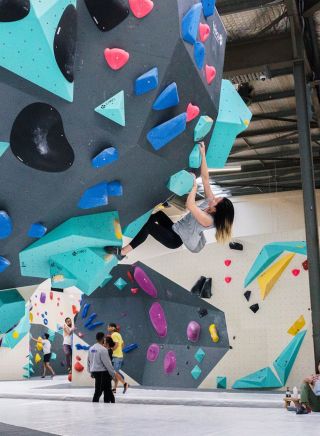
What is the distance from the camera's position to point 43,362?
57.0ft

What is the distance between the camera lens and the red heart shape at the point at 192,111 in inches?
126

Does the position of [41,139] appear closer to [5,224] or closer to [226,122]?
[5,224]

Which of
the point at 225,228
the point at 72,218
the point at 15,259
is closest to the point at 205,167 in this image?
the point at 225,228

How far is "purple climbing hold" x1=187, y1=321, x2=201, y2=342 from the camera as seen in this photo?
1216 centimetres

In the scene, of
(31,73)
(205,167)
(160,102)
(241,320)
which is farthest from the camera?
(241,320)

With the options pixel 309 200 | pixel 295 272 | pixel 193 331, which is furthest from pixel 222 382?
pixel 309 200

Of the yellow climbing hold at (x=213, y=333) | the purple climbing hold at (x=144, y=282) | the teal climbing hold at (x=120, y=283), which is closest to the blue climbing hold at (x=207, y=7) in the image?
the yellow climbing hold at (x=213, y=333)

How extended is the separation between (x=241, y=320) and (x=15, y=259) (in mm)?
9171

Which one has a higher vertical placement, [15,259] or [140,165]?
[140,165]

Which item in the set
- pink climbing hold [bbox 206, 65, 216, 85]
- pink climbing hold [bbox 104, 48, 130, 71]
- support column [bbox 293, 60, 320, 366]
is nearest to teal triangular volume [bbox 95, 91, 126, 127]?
pink climbing hold [bbox 104, 48, 130, 71]

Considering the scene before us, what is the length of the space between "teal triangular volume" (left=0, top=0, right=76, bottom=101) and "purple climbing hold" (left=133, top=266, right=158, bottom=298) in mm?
10533

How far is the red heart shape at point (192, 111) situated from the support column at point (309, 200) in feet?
24.6

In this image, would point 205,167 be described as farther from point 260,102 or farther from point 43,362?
point 43,362

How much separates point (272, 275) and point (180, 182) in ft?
27.9
